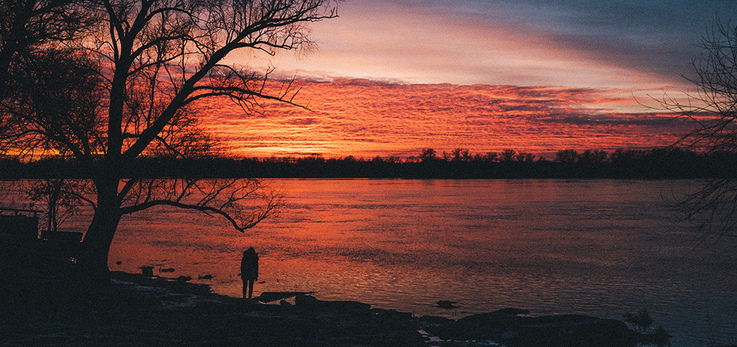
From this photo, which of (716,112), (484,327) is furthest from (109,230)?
(716,112)

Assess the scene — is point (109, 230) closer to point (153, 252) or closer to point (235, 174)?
point (235, 174)

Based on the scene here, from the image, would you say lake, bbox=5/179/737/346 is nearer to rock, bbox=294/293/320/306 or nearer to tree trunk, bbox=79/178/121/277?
rock, bbox=294/293/320/306

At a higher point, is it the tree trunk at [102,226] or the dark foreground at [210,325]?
the tree trunk at [102,226]

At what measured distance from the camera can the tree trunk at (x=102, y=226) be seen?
14.9 m

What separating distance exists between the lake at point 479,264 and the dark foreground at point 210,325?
5.67 m

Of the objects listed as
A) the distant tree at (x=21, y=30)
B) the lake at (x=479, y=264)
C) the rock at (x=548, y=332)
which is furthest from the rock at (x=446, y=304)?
the distant tree at (x=21, y=30)

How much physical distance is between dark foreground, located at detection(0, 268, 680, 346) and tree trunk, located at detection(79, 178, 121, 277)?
0.68m

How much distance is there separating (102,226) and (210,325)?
16.8ft

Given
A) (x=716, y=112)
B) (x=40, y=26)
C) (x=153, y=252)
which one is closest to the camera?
(x=40, y=26)

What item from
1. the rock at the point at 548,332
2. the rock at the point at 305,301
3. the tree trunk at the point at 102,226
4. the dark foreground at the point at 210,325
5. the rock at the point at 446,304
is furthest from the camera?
the rock at the point at 446,304

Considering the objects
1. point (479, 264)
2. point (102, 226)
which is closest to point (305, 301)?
point (102, 226)

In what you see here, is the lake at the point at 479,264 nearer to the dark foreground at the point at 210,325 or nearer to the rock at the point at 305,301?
the rock at the point at 305,301

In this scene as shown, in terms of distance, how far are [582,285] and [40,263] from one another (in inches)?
1044

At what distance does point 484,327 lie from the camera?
1659 centimetres
